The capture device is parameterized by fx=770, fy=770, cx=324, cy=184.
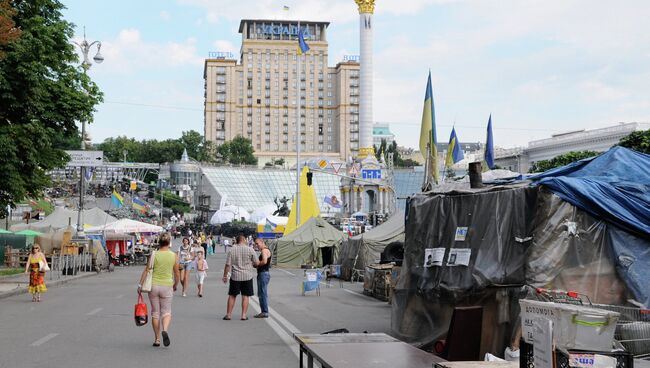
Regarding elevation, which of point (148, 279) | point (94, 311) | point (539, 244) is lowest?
point (94, 311)

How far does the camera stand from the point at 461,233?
39.1 ft

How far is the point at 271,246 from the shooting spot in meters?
49.8

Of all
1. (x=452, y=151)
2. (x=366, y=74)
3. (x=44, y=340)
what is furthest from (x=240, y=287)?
(x=366, y=74)

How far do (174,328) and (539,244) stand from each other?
754cm

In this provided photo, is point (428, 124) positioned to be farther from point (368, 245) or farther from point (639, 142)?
point (639, 142)

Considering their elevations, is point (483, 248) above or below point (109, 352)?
above

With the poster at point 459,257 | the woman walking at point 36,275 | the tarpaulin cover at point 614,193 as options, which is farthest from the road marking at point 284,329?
the woman walking at point 36,275

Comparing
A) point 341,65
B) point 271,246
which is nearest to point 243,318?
point 271,246

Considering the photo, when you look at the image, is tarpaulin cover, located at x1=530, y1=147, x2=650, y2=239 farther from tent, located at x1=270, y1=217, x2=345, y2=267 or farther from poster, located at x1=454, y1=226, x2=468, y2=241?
tent, located at x1=270, y1=217, x2=345, y2=267

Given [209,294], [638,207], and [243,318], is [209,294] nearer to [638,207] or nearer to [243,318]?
[243,318]

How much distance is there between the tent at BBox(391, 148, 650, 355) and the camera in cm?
1033

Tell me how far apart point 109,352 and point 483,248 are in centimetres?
581

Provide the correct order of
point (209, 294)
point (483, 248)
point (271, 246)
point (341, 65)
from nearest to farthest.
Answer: point (483, 248)
point (209, 294)
point (271, 246)
point (341, 65)

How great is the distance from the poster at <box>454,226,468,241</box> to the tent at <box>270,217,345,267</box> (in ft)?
105
